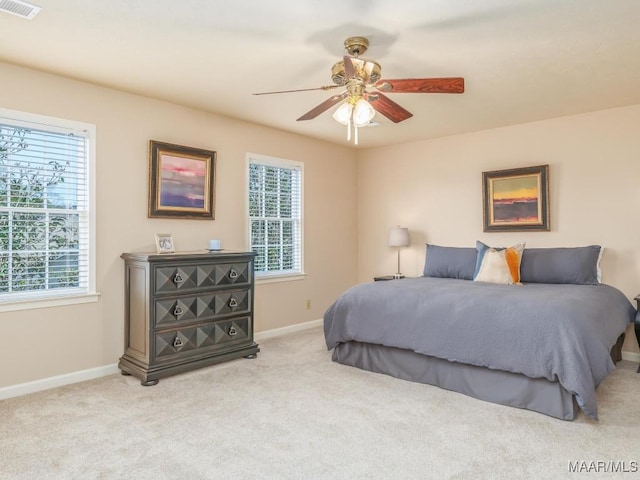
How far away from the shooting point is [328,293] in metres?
5.91

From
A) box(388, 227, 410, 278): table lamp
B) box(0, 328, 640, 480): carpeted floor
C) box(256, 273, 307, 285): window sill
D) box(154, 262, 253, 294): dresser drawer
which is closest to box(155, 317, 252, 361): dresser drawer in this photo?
box(0, 328, 640, 480): carpeted floor

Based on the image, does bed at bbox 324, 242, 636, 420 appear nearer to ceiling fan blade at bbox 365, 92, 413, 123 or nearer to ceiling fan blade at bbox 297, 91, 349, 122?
ceiling fan blade at bbox 365, 92, 413, 123

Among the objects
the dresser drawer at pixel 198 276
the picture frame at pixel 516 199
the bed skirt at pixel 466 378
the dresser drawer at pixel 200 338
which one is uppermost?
the picture frame at pixel 516 199

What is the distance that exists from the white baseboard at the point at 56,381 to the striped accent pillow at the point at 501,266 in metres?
3.54

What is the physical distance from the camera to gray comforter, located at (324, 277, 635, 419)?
2762 millimetres

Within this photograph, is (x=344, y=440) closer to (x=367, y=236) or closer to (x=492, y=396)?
(x=492, y=396)

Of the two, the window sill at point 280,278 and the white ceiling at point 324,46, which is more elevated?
the white ceiling at point 324,46

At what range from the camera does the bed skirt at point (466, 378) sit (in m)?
2.82

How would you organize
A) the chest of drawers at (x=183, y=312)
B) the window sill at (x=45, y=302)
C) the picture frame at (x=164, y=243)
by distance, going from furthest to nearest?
the picture frame at (x=164, y=243)
the chest of drawers at (x=183, y=312)
the window sill at (x=45, y=302)

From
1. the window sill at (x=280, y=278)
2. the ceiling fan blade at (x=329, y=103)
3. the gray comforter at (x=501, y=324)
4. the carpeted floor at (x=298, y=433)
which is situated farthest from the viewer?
the window sill at (x=280, y=278)

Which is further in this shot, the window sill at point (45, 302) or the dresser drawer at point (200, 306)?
the dresser drawer at point (200, 306)

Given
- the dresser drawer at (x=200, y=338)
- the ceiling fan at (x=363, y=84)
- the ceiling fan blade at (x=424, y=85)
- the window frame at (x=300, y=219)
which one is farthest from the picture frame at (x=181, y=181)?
the ceiling fan blade at (x=424, y=85)

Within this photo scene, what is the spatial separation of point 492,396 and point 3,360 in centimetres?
356

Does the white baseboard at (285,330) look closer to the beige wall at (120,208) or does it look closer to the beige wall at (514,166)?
the beige wall at (120,208)
